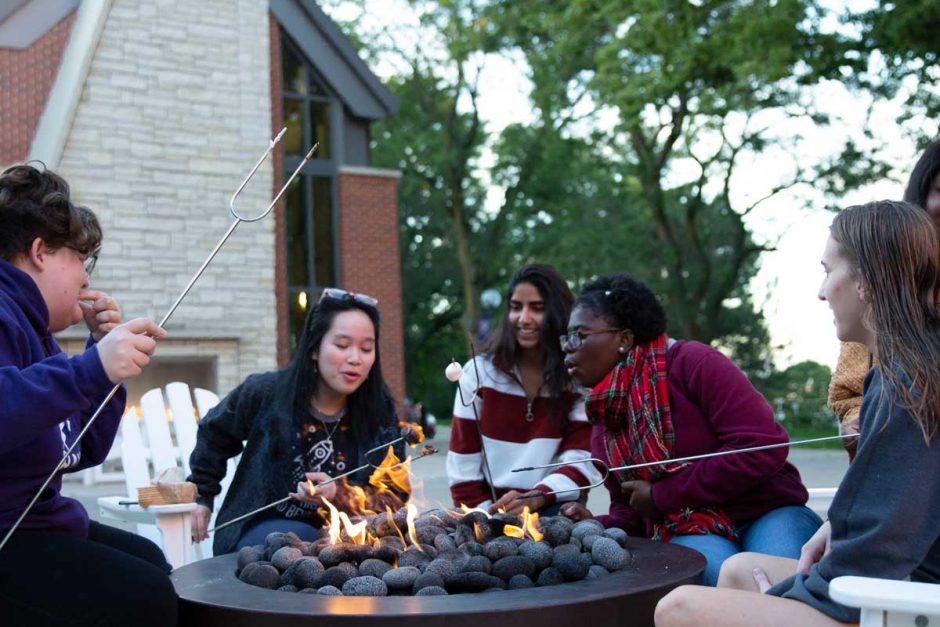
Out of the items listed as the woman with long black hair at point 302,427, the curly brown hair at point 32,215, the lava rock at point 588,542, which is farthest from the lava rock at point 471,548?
the curly brown hair at point 32,215

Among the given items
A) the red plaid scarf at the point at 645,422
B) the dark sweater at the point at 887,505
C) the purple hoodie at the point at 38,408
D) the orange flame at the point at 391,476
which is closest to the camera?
the dark sweater at the point at 887,505

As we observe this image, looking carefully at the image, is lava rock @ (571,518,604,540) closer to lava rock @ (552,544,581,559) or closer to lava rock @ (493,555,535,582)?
lava rock @ (552,544,581,559)

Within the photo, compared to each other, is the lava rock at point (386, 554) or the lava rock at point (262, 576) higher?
the lava rock at point (386, 554)

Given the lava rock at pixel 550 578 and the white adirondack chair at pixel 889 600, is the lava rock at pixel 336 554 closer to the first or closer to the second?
the lava rock at pixel 550 578

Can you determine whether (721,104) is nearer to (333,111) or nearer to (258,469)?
(333,111)

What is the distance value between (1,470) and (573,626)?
1276 millimetres

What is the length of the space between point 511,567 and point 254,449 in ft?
4.69

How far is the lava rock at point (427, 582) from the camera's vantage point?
239cm

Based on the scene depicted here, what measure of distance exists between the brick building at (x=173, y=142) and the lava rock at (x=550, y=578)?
10.5 m

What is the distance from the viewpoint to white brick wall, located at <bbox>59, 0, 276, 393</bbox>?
12.6 m

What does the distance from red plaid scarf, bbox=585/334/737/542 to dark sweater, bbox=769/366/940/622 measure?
3.96 ft

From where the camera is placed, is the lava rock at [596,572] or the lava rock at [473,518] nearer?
the lava rock at [596,572]

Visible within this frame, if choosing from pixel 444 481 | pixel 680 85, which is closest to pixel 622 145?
pixel 680 85

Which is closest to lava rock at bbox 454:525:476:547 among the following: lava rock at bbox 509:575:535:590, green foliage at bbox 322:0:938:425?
lava rock at bbox 509:575:535:590
